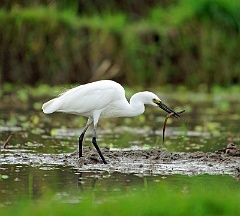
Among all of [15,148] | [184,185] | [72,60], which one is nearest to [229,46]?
[72,60]

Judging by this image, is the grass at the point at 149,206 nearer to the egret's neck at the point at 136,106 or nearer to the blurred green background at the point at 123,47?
the egret's neck at the point at 136,106

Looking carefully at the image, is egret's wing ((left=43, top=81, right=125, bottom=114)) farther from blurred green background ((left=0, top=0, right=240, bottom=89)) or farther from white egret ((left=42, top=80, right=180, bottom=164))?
blurred green background ((left=0, top=0, right=240, bottom=89))

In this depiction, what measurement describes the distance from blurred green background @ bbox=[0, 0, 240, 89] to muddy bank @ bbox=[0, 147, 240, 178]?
476 inches

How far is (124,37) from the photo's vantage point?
24734mm

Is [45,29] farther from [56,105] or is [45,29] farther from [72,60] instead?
[56,105]

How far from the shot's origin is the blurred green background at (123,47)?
24125 millimetres

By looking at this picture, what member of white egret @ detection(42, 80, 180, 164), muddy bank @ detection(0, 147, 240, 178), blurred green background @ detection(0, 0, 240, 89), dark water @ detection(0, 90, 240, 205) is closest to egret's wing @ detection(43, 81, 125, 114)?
white egret @ detection(42, 80, 180, 164)

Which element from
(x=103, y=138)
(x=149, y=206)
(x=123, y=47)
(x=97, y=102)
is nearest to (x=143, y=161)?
(x=97, y=102)

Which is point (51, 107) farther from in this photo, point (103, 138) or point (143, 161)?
point (103, 138)

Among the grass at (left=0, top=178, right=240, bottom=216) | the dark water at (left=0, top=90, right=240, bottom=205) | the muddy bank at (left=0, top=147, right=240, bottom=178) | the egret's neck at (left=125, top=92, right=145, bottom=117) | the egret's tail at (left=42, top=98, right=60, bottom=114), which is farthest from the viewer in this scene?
the egret's neck at (left=125, top=92, right=145, bottom=117)

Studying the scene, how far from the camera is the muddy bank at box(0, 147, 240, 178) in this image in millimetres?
A: 10258

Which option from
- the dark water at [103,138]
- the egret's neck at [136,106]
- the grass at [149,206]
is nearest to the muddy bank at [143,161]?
the dark water at [103,138]

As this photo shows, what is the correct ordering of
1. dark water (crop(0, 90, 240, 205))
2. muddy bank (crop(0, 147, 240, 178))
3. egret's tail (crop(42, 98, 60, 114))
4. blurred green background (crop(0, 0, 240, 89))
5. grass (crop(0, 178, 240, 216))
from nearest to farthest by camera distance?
1. grass (crop(0, 178, 240, 216))
2. dark water (crop(0, 90, 240, 205))
3. muddy bank (crop(0, 147, 240, 178))
4. egret's tail (crop(42, 98, 60, 114))
5. blurred green background (crop(0, 0, 240, 89))

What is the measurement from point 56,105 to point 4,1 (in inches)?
635
